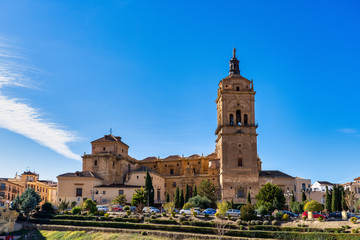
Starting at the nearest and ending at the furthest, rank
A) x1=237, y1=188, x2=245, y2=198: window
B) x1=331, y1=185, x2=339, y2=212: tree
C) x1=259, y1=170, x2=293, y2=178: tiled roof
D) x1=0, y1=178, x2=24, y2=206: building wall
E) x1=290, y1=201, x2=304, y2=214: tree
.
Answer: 1. x1=290, y1=201, x2=304, y2=214: tree
2. x1=331, y1=185, x2=339, y2=212: tree
3. x1=237, y1=188, x2=245, y2=198: window
4. x1=259, y1=170, x2=293, y2=178: tiled roof
5. x1=0, y1=178, x2=24, y2=206: building wall

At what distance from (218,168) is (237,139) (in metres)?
6.28

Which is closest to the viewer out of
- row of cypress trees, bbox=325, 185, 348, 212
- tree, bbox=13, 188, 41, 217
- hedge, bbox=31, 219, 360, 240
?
hedge, bbox=31, 219, 360, 240

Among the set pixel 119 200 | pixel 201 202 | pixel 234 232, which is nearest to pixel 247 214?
pixel 234 232

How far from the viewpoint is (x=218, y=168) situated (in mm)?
66812

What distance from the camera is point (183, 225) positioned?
42750mm

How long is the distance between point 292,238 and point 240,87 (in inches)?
1311

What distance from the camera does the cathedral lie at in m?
62.7

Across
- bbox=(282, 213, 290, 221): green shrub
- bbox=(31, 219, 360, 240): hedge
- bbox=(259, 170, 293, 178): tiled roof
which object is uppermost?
bbox=(259, 170, 293, 178): tiled roof

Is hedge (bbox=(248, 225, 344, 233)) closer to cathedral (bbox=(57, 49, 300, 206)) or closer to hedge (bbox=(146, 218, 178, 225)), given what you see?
hedge (bbox=(146, 218, 178, 225))

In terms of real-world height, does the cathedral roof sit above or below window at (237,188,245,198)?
above

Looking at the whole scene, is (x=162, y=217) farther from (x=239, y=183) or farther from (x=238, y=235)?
(x=239, y=183)

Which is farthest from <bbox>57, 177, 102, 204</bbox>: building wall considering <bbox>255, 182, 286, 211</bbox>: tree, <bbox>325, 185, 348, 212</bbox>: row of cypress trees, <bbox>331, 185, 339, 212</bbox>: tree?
<bbox>331, 185, 339, 212</bbox>: tree

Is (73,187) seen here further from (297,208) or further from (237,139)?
(297,208)

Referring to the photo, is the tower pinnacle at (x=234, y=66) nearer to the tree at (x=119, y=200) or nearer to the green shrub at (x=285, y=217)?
the tree at (x=119, y=200)
